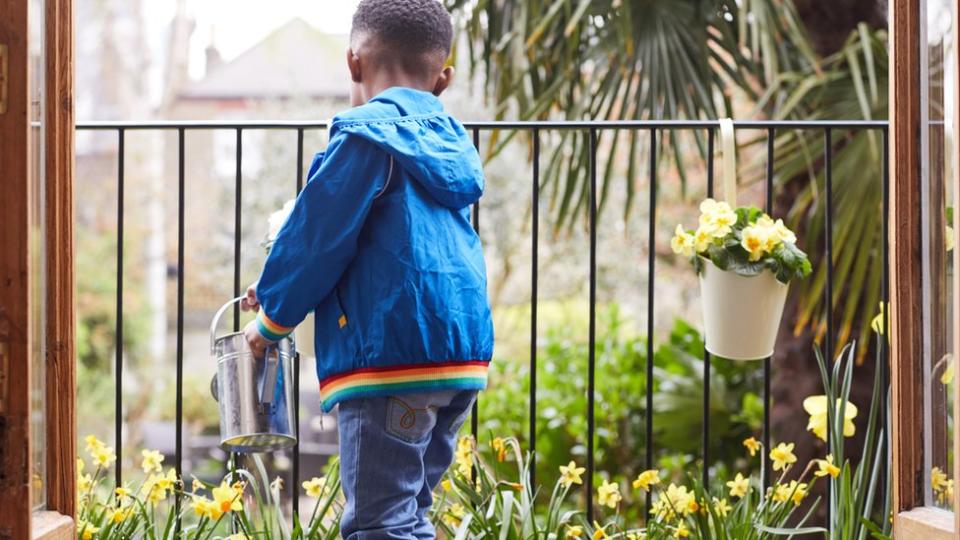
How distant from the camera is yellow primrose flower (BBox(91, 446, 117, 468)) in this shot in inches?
96.6

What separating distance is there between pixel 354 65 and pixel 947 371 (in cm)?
123

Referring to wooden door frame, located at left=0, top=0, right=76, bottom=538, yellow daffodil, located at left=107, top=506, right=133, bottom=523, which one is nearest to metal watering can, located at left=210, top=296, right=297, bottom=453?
wooden door frame, located at left=0, top=0, right=76, bottom=538

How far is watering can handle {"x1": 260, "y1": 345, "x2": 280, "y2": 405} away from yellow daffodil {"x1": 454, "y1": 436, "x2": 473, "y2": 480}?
580 mm

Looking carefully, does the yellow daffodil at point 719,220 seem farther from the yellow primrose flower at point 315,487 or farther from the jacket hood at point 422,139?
the yellow primrose flower at point 315,487

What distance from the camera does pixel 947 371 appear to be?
192 centimetres

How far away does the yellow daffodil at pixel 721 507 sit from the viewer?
2.42 m

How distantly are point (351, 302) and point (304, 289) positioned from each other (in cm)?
9

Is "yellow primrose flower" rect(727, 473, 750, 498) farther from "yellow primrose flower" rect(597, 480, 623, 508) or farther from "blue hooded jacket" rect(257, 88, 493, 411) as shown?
"blue hooded jacket" rect(257, 88, 493, 411)

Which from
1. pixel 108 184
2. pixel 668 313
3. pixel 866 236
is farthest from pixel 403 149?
pixel 108 184

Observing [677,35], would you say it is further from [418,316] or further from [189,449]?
[189,449]

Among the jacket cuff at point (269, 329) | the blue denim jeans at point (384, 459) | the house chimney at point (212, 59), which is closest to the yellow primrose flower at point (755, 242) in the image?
the blue denim jeans at point (384, 459)

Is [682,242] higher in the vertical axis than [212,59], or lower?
lower

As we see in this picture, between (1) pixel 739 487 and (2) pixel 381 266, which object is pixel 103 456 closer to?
(2) pixel 381 266

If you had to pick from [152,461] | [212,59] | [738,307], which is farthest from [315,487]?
[212,59]
